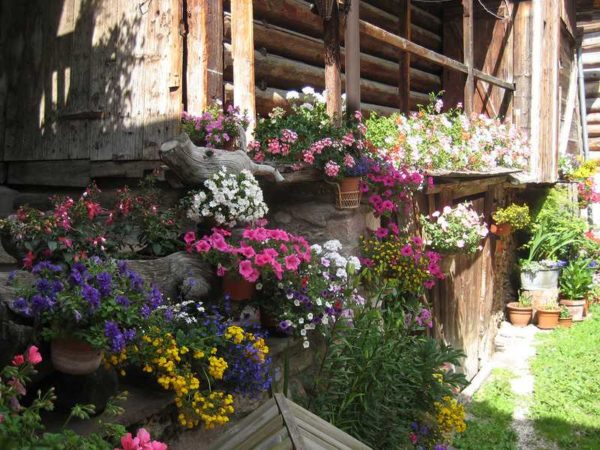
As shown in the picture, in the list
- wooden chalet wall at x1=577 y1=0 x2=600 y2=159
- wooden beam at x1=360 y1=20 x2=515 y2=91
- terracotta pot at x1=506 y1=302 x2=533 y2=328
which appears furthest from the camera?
wooden chalet wall at x1=577 y1=0 x2=600 y2=159

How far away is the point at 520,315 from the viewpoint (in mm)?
9398

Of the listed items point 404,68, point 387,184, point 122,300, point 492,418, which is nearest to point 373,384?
point 387,184

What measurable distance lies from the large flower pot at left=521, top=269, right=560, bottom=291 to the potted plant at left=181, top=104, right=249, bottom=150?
6.75m

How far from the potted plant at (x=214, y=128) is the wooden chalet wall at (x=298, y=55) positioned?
53cm

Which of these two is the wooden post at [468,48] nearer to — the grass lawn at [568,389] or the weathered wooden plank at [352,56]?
the weathered wooden plank at [352,56]

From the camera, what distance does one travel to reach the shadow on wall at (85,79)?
14.4 feet

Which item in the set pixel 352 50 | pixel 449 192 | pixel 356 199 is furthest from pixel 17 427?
pixel 449 192

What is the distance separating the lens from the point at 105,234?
10.8 feet

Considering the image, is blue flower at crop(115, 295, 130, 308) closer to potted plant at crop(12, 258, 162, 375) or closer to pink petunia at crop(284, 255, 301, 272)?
potted plant at crop(12, 258, 162, 375)

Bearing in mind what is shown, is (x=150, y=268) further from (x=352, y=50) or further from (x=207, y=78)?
(x=352, y=50)

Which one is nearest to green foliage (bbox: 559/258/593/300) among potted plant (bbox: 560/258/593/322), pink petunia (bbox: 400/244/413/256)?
potted plant (bbox: 560/258/593/322)

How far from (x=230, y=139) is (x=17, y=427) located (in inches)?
98.3

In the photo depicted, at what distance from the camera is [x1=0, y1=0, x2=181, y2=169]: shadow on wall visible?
4.38m

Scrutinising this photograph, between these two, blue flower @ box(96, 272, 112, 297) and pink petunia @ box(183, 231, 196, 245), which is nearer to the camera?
blue flower @ box(96, 272, 112, 297)
